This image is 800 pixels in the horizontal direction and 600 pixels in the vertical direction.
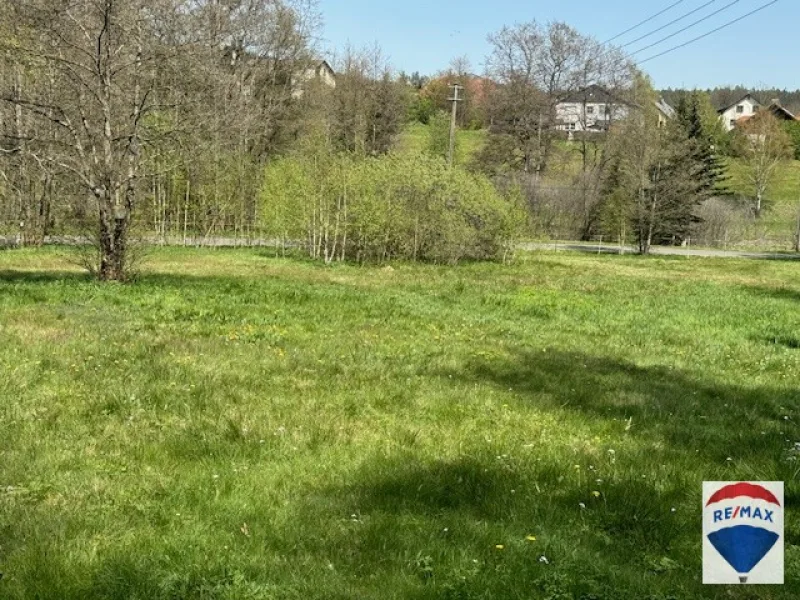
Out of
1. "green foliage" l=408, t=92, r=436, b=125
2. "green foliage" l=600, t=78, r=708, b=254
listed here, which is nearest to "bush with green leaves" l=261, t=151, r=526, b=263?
"green foliage" l=600, t=78, r=708, b=254

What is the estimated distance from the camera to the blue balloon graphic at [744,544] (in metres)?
2.52

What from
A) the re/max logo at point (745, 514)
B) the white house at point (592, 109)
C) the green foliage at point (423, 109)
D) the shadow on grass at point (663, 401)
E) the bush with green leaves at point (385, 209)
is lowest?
the shadow on grass at point (663, 401)

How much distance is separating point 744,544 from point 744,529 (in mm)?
52

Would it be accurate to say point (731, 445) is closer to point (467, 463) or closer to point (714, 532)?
point (467, 463)

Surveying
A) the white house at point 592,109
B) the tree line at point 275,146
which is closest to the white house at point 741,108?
the tree line at point 275,146

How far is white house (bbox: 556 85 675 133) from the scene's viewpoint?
163 feet

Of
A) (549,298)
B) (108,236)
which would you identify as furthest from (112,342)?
(549,298)

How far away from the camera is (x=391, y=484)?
4.39 m

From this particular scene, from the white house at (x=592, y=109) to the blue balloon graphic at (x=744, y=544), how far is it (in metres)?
50.6

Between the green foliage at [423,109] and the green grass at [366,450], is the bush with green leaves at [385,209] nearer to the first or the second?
the green grass at [366,450]

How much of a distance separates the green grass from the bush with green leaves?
11821mm

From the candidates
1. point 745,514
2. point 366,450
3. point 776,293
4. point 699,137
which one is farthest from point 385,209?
point 699,137

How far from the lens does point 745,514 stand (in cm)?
252

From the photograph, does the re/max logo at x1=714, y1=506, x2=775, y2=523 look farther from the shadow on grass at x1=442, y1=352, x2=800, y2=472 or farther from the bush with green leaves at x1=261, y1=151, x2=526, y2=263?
the bush with green leaves at x1=261, y1=151, x2=526, y2=263
